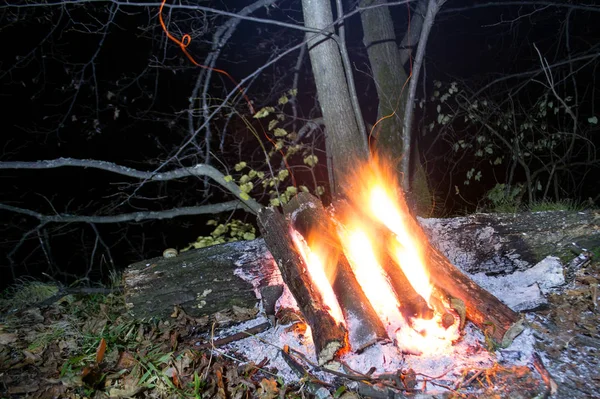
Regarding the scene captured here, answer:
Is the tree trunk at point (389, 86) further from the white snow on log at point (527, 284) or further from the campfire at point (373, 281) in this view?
the white snow on log at point (527, 284)

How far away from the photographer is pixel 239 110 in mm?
6125

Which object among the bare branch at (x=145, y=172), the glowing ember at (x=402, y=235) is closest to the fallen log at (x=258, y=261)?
the glowing ember at (x=402, y=235)

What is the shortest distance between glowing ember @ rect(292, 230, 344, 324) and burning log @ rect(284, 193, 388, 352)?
0.04 meters

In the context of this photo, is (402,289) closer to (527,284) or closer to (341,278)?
(341,278)

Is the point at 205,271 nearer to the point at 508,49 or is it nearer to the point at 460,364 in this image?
the point at 460,364

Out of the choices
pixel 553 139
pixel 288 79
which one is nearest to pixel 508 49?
pixel 553 139

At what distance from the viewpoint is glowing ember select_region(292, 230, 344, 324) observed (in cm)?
264

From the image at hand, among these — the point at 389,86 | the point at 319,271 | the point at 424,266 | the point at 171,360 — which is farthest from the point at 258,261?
the point at 389,86

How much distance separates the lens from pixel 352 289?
106 inches

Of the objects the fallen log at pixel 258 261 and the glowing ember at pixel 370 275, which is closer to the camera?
the glowing ember at pixel 370 275

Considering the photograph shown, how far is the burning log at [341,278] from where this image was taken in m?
2.45

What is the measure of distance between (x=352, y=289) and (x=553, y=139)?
174 inches

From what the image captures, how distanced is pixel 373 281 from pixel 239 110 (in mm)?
Result: 3939

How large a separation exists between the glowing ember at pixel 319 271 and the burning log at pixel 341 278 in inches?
1.5
